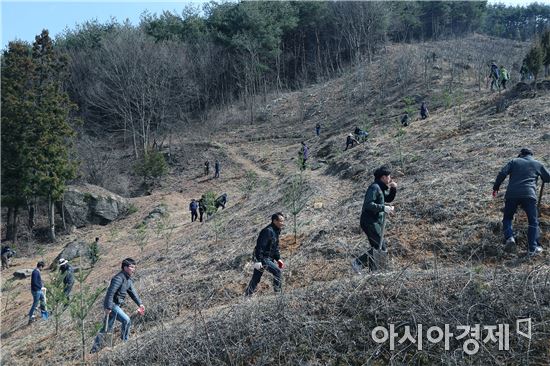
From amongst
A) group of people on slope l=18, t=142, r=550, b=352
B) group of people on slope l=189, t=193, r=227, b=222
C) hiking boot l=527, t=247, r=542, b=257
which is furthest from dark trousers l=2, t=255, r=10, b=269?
hiking boot l=527, t=247, r=542, b=257

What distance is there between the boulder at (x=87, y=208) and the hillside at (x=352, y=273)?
1.81m

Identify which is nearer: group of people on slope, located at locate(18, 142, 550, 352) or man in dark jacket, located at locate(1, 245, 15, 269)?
group of people on slope, located at locate(18, 142, 550, 352)

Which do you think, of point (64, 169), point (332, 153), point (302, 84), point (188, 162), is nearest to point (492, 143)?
point (332, 153)

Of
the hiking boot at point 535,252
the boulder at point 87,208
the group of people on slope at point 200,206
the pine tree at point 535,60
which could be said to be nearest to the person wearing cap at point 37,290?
the group of people on slope at point 200,206

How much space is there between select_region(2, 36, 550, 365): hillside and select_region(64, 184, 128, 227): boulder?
1.81 metres

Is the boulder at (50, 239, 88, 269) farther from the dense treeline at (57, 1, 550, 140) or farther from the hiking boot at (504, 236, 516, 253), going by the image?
the dense treeline at (57, 1, 550, 140)

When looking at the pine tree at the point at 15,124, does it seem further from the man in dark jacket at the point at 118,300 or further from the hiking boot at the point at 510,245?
the hiking boot at the point at 510,245

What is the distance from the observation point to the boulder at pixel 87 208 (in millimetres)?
25219

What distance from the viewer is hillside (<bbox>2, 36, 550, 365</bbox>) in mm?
4676

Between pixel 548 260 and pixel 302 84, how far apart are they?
42101 mm

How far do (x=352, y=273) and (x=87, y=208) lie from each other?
2165cm

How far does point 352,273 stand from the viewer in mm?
6363

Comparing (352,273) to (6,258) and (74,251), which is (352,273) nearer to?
(74,251)

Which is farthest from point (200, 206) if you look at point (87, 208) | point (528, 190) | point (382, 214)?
point (528, 190)
